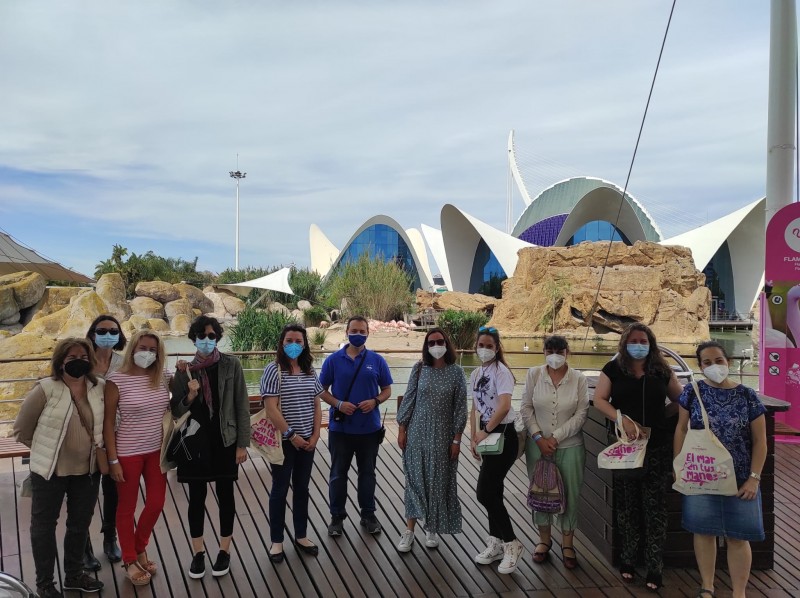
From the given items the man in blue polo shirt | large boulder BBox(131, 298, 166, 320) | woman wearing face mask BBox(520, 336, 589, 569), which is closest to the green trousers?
woman wearing face mask BBox(520, 336, 589, 569)

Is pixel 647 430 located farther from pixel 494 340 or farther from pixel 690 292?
pixel 690 292

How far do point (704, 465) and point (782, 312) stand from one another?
3508 millimetres

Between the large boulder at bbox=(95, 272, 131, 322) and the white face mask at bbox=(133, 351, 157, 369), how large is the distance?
2245cm

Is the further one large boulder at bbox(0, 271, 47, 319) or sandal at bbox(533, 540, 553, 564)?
large boulder at bbox(0, 271, 47, 319)

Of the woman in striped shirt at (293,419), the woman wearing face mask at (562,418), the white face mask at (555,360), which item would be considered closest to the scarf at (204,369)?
the woman in striped shirt at (293,419)

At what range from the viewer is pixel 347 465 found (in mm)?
3406

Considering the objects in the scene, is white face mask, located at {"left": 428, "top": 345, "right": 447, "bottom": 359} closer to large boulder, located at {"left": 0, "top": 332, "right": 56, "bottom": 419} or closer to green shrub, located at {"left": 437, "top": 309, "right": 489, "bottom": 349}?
large boulder, located at {"left": 0, "top": 332, "right": 56, "bottom": 419}

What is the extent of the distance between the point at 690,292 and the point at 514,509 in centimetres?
2308

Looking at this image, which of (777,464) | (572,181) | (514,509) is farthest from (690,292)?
(514,509)

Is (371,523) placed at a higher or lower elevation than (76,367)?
lower

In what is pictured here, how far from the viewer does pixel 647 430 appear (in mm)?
2760

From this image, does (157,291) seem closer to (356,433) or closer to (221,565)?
(356,433)

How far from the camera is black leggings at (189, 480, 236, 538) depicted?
2846 millimetres

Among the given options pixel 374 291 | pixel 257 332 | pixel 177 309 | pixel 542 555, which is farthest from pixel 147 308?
pixel 542 555
